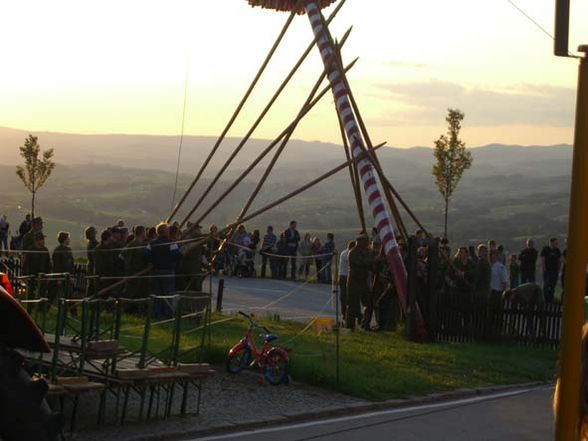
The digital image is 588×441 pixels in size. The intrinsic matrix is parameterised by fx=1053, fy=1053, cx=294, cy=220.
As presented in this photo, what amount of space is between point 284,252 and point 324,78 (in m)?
12.6

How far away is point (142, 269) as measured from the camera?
Result: 1812 cm

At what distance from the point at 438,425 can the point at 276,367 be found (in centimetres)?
237

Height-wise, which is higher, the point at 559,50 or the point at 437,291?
the point at 559,50

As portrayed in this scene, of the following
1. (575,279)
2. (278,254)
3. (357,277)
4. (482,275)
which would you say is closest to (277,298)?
(278,254)

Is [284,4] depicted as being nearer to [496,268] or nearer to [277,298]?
[496,268]

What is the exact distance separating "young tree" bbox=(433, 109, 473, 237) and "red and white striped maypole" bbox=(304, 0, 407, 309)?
20572mm

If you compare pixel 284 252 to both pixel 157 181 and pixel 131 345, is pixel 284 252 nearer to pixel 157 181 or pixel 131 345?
pixel 131 345

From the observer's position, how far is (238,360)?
42.2ft

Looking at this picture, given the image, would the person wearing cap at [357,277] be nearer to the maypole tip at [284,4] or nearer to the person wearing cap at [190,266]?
the person wearing cap at [190,266]

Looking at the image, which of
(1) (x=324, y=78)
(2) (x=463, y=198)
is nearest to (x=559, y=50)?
(1) (x=324, y=78)

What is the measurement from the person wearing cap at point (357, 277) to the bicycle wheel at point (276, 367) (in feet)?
22.2

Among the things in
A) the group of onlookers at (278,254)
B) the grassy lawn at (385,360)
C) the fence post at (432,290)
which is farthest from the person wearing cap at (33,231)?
the group of onlookers at (278,254)

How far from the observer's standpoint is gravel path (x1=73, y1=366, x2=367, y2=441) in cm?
949

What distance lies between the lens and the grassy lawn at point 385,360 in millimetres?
12867
